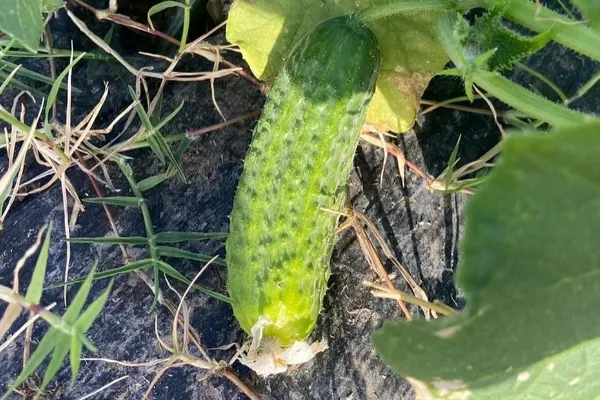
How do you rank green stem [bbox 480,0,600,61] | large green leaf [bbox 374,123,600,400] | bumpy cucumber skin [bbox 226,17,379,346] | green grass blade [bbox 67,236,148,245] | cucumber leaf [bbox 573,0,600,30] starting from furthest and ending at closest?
1. green grass blade [bbox 67,236,148,245]
2. bumpy cucumber skin [bbox 226,17,379,346]
3. green stem [bbox 480,0,600,61]
4. cucumber leaf [bbox 573,0,600,30]
5. large green leaf [bbox 374,123,600,400]

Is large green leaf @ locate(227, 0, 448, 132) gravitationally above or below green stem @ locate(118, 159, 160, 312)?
above

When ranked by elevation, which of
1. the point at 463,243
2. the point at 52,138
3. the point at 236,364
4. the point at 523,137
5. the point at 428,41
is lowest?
the point at 236,364

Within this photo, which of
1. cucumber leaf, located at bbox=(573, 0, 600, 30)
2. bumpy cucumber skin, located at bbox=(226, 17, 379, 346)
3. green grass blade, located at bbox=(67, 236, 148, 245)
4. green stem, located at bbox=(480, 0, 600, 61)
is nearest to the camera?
cucumber leaf, located at bbox=(573, 0, 600, 30)

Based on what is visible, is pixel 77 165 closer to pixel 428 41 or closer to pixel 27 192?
pixel 27 192

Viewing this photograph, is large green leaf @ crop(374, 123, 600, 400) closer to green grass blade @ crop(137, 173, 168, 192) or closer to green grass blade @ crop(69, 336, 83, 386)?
green grass blade @ crop(69, 336, 83, 386)

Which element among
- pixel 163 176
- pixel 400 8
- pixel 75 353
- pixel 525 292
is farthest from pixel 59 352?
pixel 400 8

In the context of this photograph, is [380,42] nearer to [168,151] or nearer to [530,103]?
[530,103]

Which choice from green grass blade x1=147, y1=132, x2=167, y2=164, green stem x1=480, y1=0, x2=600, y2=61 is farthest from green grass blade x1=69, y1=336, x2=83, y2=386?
green stem x1=480, y1=0, x2=600, y2=61

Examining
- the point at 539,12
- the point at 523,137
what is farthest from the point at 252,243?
the point at 523,137
